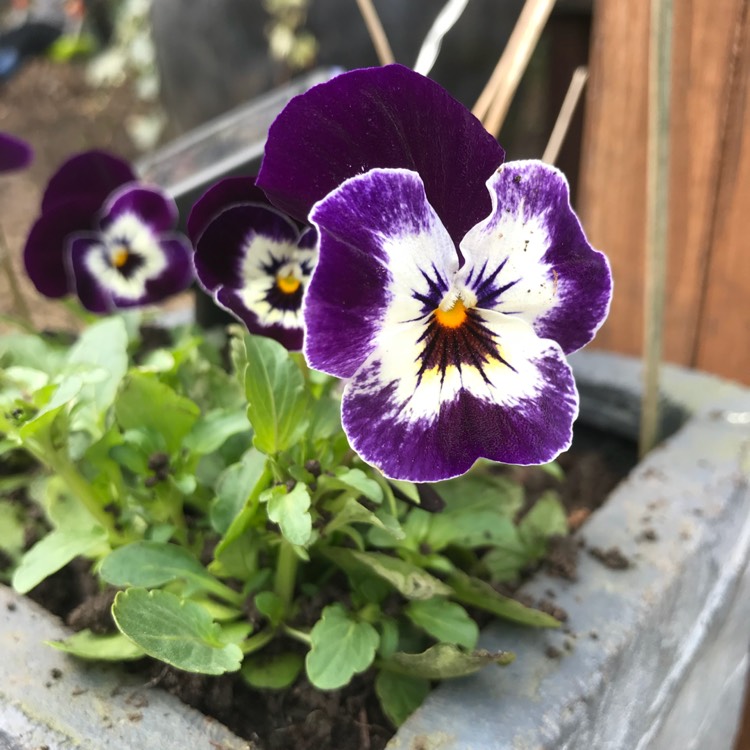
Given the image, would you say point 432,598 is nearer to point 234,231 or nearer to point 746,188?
point 234,231

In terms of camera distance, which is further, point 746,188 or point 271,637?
point 746,188

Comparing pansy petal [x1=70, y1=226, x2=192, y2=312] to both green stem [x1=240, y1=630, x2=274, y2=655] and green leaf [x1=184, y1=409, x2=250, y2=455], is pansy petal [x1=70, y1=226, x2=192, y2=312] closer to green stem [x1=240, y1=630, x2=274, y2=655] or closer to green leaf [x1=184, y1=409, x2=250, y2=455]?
green leaf [x1=184, y1=409, x2=250, y2=455]

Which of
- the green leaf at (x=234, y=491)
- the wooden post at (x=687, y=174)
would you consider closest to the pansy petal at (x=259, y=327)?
the green leaf at (x=234, y=491)

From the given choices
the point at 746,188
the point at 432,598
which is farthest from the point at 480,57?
the point at 432,598

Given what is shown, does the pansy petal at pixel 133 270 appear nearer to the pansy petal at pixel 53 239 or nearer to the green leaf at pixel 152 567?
the pansy petal at pixel 53 239

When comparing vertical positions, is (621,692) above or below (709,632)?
above
